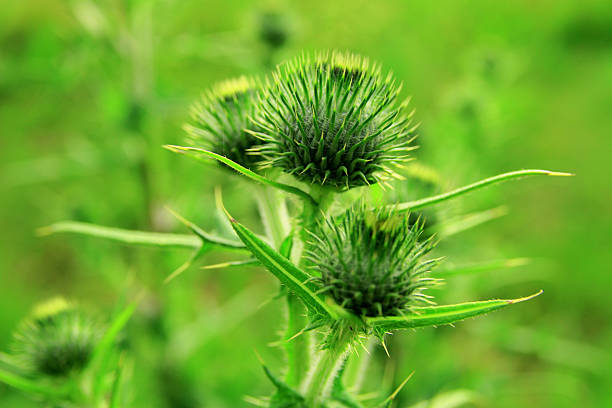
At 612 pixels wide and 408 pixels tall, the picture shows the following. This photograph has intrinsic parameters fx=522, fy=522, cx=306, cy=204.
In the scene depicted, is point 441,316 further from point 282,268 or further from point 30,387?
point 30,387

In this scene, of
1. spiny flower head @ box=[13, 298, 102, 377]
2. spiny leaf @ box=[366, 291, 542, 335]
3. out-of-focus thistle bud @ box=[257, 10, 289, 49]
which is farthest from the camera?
out-of-focus thistle bud @ box=[257, 10, 289, 49]

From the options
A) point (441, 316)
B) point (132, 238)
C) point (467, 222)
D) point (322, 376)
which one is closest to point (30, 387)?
point (132, 238)

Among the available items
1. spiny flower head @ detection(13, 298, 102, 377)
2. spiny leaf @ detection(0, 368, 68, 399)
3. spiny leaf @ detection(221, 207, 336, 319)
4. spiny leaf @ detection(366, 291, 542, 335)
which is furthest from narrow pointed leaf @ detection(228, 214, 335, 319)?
spiny flower head @ detection(13, 298, 102, 377)

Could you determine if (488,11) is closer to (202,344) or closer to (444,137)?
(444,137)

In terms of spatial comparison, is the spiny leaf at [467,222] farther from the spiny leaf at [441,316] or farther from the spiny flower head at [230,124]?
the spiny flower head at [230,124]

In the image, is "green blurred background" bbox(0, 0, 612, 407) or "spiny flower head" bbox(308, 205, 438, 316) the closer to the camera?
"spiny flower head" bbox(308, 205, 438, 316)

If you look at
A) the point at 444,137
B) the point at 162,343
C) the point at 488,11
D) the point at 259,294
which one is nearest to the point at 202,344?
the point at 162,343

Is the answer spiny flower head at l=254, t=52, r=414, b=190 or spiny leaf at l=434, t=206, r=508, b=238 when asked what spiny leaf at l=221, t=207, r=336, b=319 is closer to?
spiny flower head at l=254, t=52, r=414, b=190
